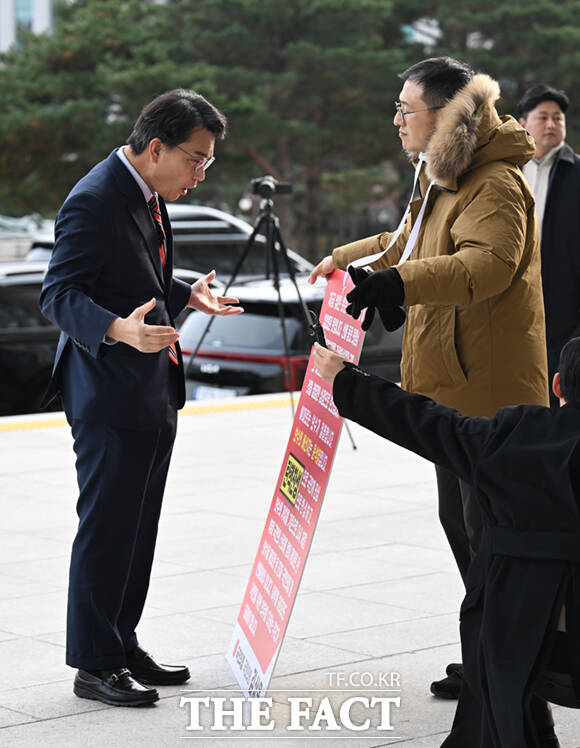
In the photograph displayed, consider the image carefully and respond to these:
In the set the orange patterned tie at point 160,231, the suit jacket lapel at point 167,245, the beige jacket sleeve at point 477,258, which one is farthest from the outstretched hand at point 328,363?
the suit jacket lapel at point 167,245

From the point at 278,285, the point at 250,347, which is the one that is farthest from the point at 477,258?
the point at 250,347

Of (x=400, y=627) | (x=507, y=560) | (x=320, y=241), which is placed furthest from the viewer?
(x=320, y=241)

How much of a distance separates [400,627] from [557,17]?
2563cm

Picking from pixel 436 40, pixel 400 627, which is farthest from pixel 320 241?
pixel 400 627

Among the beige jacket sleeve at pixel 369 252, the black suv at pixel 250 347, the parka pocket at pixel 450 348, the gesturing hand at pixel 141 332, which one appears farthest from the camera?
the black suv at pixel 250 347

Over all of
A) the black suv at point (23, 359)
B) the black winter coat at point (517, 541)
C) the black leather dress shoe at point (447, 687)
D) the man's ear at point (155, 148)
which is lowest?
the black suv at point (23, 359)

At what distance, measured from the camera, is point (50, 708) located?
385 cm

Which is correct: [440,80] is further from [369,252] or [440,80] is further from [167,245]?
[167,245]

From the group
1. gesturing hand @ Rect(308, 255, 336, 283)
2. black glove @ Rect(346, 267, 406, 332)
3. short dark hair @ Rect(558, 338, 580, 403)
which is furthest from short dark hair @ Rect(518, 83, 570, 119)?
short dark hair @ Rect(558, 338, 580, 403)

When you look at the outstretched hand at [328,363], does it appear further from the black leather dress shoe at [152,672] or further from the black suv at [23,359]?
the black suv at [23,359]

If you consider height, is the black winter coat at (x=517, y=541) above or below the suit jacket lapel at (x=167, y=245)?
below

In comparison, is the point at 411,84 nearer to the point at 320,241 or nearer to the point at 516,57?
the point at 516,57

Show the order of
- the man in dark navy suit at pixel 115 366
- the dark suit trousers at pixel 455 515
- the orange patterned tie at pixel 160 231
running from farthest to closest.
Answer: the orange patterned tie at pixel 160 231 < the dark suit trousers at pixel 455 515 < the man in dark navy suit at pixel 115 366

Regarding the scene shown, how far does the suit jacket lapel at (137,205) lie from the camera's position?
3.87 metres
